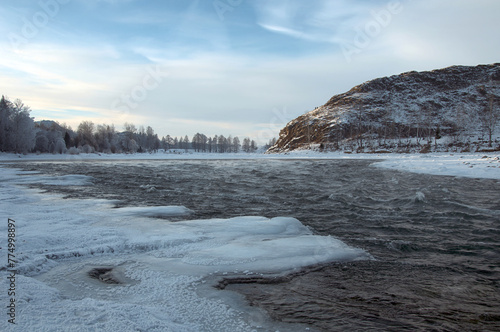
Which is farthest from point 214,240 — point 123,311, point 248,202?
point 248,202

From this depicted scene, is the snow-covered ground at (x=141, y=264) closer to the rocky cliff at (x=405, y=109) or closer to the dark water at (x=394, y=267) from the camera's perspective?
the dark water at (x=394, y=267)

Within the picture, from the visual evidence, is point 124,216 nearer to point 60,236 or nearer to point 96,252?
point 60,236

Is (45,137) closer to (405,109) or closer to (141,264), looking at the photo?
(141,264)

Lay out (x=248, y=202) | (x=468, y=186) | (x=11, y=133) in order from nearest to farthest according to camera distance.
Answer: (x=248, y=202), (x=468, y=186), (x=11, y=133)

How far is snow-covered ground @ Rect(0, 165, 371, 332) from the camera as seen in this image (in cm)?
298

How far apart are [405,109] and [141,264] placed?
442 feet

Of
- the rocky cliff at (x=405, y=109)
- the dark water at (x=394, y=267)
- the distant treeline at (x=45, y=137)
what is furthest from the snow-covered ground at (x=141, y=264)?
the rocky cliff at (x=405, y=109)

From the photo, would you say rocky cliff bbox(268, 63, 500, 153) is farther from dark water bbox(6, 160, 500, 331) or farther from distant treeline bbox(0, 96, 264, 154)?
dark water bbox(6, 160, 500, 331)

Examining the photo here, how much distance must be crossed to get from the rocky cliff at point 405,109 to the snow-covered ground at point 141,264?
79.8 meters

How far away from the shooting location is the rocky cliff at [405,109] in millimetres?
98000

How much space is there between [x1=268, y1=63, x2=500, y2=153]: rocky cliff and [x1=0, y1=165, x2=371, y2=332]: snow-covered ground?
7983 cm

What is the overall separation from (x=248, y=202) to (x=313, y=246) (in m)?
5.35

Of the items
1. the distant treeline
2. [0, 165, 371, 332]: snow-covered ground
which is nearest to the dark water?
[0, 165, 371, 332]: snow-covered ground

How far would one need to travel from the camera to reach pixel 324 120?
4975 inches
